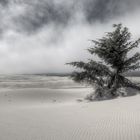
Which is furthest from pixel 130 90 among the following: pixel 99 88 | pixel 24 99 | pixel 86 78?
pixel 24 99

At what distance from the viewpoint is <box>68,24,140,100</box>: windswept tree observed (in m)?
18.6

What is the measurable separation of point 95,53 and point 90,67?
64.3 inches

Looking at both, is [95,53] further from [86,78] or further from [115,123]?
[115,123]

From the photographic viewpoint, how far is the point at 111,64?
62.5ft

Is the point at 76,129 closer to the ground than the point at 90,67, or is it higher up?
closer to the ground

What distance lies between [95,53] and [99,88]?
147 inches

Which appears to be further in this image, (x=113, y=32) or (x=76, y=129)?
(x=113, y=32)

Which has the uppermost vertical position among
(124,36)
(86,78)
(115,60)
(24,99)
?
(124,36)

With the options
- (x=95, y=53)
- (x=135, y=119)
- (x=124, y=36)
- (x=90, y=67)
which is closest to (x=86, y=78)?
(x=90, y=67)

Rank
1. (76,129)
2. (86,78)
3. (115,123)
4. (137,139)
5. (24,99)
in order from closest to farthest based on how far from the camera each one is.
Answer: (137,139), (76,129), (115,123), (24,99), (86,78)

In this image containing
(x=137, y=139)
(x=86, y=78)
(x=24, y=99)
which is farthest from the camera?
(x=86, y=78)

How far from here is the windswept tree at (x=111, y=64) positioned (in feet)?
61.1

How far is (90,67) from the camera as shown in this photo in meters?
18.9

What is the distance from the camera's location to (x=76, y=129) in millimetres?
6680
